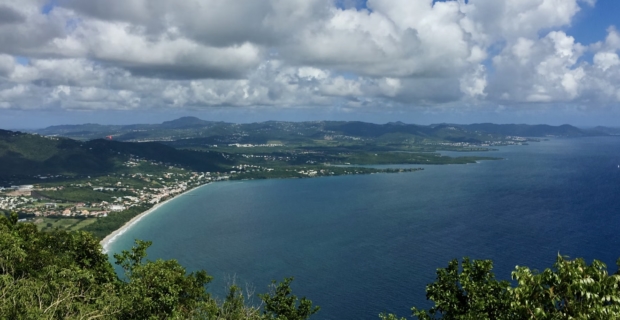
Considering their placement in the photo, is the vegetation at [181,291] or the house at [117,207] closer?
the vegetation at [181,291]

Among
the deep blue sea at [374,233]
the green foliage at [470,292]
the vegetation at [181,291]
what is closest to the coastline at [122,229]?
the deep blue sea at [374,233]

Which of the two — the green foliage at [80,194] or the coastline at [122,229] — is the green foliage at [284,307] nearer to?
the coastline at [122,229]

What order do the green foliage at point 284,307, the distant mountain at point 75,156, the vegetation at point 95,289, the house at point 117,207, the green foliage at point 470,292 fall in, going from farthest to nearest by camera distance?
the distant mountain at point 75,156 → the house at point 117,207 → the green foliage at point 284,307 → the vegetation at point 95,289 → the green foliage at point 470,292

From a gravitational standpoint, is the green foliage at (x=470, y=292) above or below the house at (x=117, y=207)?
above

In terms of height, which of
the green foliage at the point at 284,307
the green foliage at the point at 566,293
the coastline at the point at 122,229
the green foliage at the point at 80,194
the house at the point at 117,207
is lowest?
the coastline at the point at 122,229

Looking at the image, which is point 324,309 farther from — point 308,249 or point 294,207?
point 294,207

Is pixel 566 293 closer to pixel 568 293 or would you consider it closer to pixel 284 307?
pixel 568 293

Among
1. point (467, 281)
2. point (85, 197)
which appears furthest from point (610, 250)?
point (85, 197)
